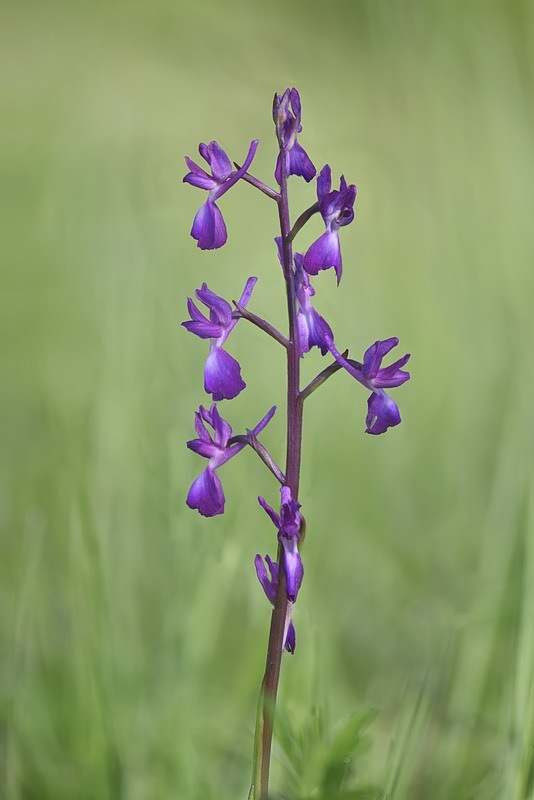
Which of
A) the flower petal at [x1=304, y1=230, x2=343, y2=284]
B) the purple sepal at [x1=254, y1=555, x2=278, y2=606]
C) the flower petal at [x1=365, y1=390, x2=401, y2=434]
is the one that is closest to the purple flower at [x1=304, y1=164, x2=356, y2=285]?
the flower petal at [x1=304, y1=230, x2=343, y2=284]

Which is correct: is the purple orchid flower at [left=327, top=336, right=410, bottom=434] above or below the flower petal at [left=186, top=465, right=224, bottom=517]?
above

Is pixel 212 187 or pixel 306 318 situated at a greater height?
pixel 212 187

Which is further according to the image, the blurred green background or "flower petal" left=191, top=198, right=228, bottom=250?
the blurred green background

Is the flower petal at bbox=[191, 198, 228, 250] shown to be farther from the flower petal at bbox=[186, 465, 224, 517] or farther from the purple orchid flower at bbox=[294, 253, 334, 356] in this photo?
the flower petal at bbox=[186, 465, 224, 517]

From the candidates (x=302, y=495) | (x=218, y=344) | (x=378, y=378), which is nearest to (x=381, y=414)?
(x=378, y=378)

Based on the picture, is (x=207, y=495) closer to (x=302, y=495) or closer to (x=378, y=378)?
(x=378, y=378)

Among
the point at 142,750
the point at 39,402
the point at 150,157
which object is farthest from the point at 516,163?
the point at 142,750
